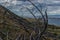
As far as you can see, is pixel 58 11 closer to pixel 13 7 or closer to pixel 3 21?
pixel 13 7

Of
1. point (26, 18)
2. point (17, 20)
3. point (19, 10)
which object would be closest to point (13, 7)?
point (19, 10)

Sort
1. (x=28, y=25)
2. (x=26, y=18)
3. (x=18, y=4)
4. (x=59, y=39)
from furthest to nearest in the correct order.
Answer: (x=18, y=4) → (x=26, y=18) → (x=59, y=39) → (x=28, y=25)

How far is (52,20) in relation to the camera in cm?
351

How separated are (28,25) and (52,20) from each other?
0.73 meters

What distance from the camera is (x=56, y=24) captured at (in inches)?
138

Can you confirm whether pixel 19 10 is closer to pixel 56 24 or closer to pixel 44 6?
pixel 44 6

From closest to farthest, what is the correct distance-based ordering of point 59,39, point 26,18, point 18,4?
point 59,39 → point 26,18 → point 18,4

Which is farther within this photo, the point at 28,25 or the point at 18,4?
the point at 18,4

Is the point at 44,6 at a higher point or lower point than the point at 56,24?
higher

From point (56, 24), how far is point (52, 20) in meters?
0.09

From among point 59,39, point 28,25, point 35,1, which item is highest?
point 35,1

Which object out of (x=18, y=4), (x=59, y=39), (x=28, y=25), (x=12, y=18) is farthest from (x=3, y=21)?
(x=59, y=39)

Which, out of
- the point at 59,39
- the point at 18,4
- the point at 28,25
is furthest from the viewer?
the point at 18,4

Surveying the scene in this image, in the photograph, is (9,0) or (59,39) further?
(9,0)
